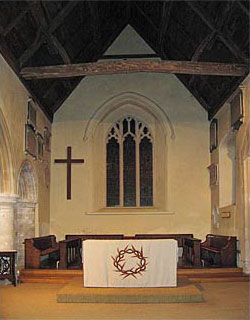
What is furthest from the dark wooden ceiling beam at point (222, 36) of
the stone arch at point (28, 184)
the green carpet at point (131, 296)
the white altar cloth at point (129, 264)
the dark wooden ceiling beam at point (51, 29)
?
the green carpet at point (131, 296)

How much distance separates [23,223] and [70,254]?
1169 millimetres

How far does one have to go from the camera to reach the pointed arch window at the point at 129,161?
43.5ft

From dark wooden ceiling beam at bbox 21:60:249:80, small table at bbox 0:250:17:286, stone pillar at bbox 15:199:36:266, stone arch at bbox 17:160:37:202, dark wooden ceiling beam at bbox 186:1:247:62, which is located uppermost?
dark wooden ceiling beam at bbox 186:1:247:62

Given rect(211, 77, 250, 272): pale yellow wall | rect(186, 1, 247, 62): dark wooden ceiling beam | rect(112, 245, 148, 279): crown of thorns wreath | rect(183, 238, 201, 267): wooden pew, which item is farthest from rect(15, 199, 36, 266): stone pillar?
rect(186, 1, 247, 62): dark wooden ceiling beam

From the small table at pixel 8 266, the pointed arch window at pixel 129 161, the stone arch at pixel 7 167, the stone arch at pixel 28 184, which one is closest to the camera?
the small table at pixel 8 266

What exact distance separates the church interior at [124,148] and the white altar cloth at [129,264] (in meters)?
0.07

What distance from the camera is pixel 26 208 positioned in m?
10.6

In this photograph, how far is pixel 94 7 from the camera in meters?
10.3

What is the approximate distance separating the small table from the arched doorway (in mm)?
1891

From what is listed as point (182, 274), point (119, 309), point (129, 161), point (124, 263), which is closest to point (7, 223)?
point (124, 263)

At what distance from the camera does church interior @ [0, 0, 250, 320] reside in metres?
8.09

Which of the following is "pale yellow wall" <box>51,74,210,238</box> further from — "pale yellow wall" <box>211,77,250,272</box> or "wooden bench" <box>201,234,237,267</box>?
"wooden bench" <box>201,234,237,267</box>

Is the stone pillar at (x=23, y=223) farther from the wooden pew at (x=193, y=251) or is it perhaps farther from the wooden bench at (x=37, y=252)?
the wooden pew at (x=193, y=251)

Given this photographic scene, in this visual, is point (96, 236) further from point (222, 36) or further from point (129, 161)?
point (222, 36)
